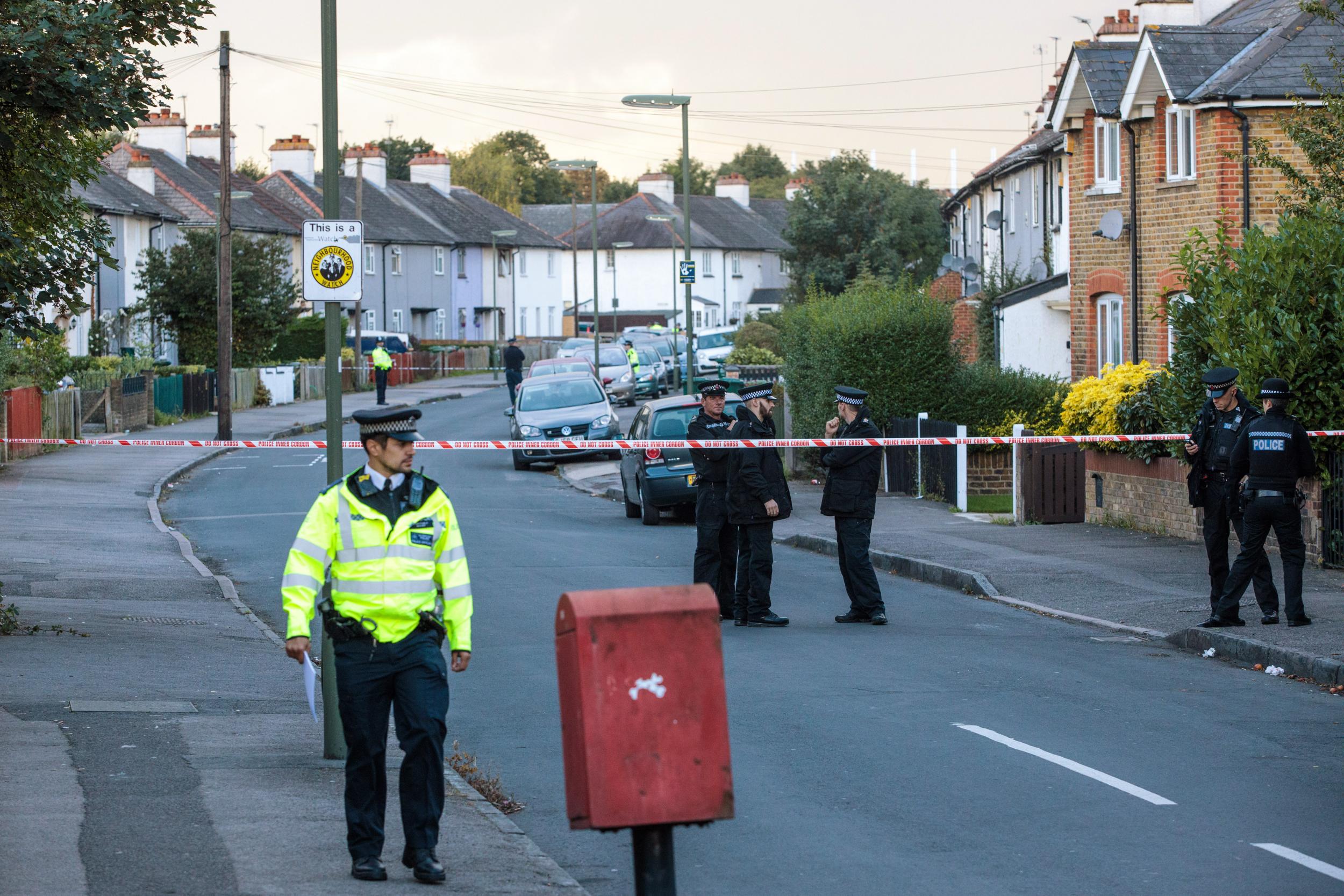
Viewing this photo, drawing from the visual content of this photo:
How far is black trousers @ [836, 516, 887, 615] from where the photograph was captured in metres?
12.8

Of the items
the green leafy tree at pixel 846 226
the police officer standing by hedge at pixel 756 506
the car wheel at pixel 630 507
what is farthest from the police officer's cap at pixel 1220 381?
the green leafy tree at pixel 846 226

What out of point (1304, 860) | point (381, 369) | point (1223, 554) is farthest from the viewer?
point (381, 369)

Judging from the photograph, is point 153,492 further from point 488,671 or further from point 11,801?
point 11,801

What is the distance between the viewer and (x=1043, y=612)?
1371 cm

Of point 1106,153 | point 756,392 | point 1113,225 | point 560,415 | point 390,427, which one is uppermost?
point 1106,153

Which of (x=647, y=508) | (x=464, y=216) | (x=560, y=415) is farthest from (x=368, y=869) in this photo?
(x=464, y=216)

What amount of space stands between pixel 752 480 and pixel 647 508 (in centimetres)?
832

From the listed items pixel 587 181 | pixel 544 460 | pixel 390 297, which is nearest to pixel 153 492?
pixel 544 460

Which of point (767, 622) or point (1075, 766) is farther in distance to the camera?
point (767, 622)

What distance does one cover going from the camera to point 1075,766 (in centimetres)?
799

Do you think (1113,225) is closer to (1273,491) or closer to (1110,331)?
(1110,331)

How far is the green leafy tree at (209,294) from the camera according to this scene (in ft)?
149

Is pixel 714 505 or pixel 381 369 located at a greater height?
pixel 381 369

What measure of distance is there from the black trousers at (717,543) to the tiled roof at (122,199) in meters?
34.6
